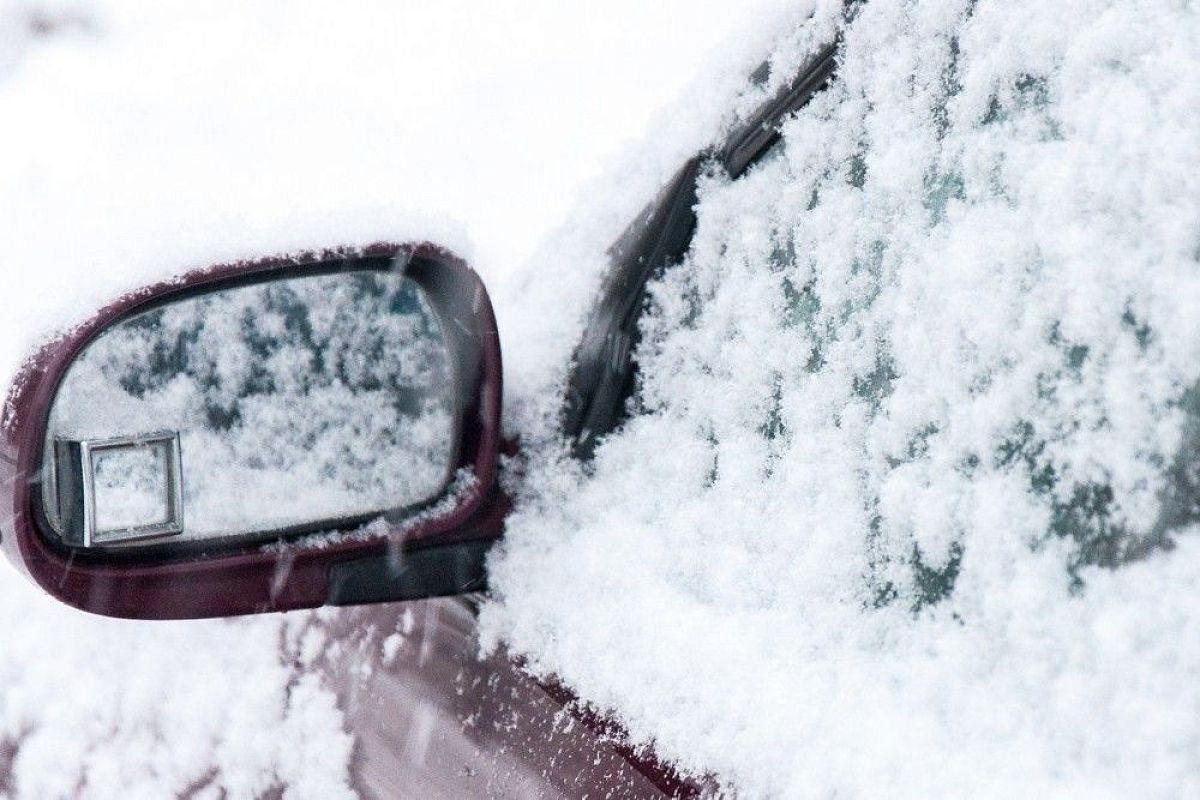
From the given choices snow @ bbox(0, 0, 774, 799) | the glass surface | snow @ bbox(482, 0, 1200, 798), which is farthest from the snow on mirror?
snow @ bbox(482, 0, 1200, 798)

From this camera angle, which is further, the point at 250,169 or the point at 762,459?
the point at 250,169

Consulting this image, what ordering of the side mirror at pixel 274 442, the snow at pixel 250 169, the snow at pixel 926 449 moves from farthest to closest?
1. the snow at pixel 250 169
2. the side mirror at pixel 274 442
3. the snow at pixel 926 449

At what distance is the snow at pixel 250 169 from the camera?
90.6 inches

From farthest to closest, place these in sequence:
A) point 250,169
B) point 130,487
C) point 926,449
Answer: point 250,169, point 130,487, point 926,449

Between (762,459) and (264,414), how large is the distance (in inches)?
34.6

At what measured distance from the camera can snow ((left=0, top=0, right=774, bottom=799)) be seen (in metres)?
2.30

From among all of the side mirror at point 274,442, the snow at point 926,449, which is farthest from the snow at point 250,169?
the snow at point 926,449

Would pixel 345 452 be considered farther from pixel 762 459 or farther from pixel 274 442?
pixel 762 459

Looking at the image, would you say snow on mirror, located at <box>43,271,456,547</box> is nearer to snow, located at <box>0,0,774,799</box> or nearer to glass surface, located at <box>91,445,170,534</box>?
glass surface, located at <box>91,445,170,534</box>

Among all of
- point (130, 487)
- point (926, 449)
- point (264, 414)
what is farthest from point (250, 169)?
point (926, 449)

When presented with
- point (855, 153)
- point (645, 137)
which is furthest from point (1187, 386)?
point (645, 137)

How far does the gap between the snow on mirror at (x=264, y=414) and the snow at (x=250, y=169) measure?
15 cm

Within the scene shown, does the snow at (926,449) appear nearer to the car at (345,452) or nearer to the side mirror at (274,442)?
the car at (345,452)

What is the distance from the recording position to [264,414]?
1.85m
